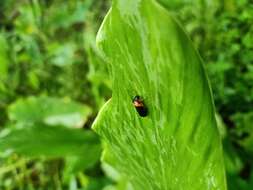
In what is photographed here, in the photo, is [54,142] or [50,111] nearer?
[54,142]

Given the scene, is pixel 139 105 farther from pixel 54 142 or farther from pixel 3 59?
pixel 3 59

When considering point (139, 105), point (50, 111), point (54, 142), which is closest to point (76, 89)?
point (50, 111)

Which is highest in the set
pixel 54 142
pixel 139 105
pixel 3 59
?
pixel 139 105

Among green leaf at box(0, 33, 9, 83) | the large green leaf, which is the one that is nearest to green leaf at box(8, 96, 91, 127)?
green leaf at box(0, 33, 9, 83)

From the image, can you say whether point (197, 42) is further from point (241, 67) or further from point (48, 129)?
point (48, 129)

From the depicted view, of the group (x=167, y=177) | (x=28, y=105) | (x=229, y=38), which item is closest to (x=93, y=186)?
(x=28, y=105)
